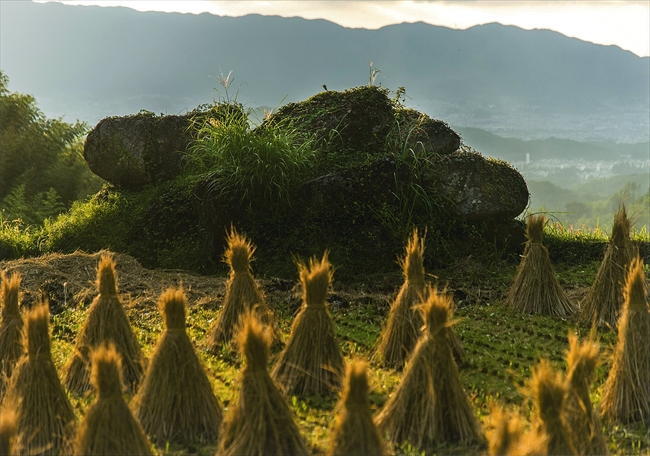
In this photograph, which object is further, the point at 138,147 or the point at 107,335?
the point at 138,147

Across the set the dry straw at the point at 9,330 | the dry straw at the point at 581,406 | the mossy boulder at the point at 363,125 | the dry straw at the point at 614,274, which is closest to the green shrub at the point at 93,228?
the mossy boulder at the point at 363,125

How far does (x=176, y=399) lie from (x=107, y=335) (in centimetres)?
124

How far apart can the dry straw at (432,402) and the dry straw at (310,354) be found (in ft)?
2.84

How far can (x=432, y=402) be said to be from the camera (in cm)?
443

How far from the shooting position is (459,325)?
7184 millimetres

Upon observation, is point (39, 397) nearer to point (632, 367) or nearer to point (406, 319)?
point (406, 319)

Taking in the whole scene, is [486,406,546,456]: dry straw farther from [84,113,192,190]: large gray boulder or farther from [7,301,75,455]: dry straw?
[84,113,192,190]: large gray boulder

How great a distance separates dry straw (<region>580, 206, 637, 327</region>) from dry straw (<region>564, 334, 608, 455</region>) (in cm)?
299

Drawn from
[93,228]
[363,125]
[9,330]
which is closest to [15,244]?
[93,228]

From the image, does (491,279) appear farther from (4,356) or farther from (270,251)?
(4,356)

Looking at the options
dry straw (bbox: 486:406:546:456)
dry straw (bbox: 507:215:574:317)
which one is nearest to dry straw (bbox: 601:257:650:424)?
dry straw (bbox: 486:406:546:456)

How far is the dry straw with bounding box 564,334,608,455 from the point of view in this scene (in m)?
3.87

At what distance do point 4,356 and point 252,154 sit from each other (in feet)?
16.0

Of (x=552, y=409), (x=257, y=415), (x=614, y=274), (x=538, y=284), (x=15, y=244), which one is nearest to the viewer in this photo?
(x=552, y=409)
